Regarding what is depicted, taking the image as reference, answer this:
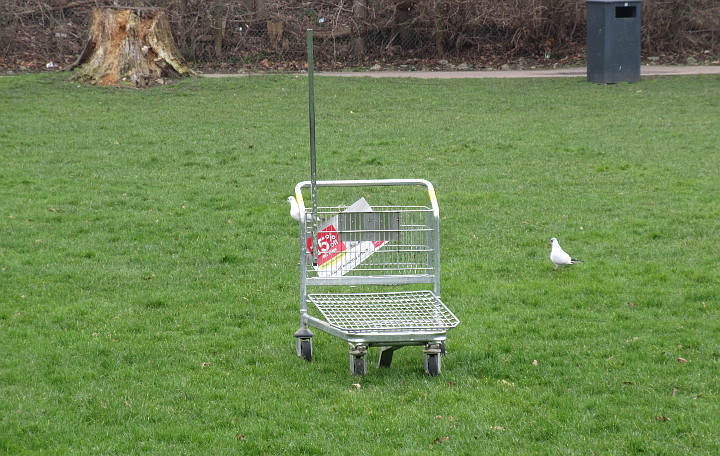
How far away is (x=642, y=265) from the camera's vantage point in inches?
347

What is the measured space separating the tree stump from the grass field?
4.71 metres

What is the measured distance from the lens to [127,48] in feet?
72.9

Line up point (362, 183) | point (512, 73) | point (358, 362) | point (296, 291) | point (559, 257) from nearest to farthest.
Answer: point (358, 362), point (362, 183), point (296, 291), point (559, 257), point (512, 73)

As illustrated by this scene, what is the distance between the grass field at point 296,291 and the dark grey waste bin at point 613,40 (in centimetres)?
482

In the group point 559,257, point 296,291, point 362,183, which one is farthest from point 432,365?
point 559,257

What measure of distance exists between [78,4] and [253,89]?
9.50m

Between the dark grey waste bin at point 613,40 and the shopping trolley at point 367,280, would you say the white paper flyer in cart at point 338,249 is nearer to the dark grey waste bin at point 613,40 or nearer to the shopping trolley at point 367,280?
the shopping trolley at point 367,280

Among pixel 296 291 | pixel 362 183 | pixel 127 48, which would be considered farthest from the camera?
pixel 127 48

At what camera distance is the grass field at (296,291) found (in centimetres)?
529

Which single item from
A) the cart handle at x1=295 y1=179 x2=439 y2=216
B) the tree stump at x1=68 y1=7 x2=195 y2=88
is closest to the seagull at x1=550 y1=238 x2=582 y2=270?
the cart handle at x1=295 y1=179 x2=439 y2=216

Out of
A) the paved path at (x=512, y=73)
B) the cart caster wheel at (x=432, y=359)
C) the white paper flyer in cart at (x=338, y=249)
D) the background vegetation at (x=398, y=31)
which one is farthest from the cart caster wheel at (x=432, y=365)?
the background vegetation at (x=398, y=31)

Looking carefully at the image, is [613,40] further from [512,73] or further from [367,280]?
[367,280]

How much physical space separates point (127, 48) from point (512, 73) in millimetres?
10456

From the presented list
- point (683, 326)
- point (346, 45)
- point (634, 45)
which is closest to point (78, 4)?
point (346, 45)
